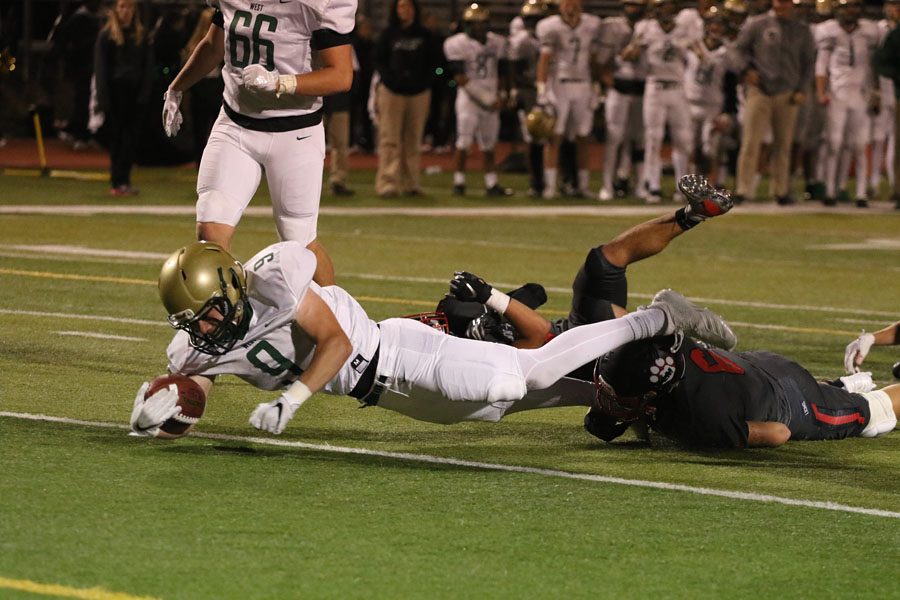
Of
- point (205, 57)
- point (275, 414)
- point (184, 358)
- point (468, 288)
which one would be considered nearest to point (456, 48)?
point (205, 57)

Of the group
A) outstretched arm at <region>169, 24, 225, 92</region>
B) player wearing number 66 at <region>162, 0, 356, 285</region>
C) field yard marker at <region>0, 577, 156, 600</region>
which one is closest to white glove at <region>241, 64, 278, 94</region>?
player wearing number 66 at <region>162, 0, 356, 285</region>

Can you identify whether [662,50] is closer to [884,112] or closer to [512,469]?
[884,112]

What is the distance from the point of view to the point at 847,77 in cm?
1877

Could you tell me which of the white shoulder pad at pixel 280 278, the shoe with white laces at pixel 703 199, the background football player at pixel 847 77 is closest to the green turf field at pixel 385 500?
the white shoulder pad at pixel 280 278

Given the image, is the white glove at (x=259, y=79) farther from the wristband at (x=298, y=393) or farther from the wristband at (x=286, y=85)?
the wristband at (x=298, y=393)

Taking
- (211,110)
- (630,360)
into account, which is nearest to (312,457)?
(630,360)

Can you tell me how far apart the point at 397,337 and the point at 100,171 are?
54.1 feet

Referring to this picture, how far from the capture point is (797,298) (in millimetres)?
11102

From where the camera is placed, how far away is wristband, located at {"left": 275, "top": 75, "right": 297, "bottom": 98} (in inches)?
276

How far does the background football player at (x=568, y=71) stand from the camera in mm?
18375

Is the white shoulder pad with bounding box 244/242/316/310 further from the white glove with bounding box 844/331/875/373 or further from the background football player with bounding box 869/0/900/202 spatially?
the background football player with bounding box 869/0/900/202

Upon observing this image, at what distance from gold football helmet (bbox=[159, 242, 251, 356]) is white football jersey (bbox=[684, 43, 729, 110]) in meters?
14.5

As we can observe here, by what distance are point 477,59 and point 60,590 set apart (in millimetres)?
15297

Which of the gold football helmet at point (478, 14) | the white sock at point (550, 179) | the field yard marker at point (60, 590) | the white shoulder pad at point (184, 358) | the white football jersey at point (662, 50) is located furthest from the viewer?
the white sock at point (550, 179)
